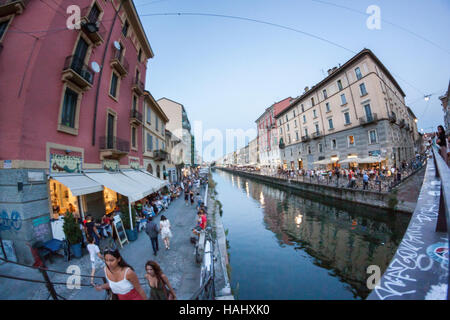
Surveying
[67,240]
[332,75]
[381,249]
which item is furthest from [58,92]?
[332,75]

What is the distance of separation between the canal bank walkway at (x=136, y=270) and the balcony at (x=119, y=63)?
10721mm

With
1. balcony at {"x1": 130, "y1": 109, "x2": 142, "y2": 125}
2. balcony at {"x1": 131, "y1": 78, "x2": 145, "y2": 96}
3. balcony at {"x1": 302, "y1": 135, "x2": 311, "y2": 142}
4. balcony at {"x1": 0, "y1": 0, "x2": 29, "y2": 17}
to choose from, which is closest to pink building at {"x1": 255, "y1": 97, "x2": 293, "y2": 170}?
balcony at {"x1": 302, "y1": 135, "x2": 311, "y2": 142}

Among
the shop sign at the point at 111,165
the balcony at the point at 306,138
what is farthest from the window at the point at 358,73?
the shop sign at the point at 111,165

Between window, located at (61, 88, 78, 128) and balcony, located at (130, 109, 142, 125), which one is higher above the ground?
balcony, located at (130, 109, 142, 125)

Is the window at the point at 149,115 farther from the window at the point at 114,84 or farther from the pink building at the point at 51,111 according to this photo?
the pink building at the point at 51,111

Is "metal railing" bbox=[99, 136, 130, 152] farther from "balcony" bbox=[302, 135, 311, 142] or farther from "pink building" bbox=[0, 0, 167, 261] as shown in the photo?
"balcony" bbox=[302, 135, 311, 142]

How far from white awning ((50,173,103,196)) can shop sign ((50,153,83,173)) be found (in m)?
0.25

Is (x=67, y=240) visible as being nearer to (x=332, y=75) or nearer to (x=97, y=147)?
(x=97, y=147)

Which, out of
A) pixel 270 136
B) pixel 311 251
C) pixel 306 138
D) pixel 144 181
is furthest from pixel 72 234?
pixel 270 136

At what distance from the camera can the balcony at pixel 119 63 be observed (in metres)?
10.6

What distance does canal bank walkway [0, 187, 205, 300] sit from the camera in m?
4.08

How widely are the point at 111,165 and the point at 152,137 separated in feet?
24.8

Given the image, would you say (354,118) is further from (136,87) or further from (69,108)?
(69,108)

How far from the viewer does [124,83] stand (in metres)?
12.2
